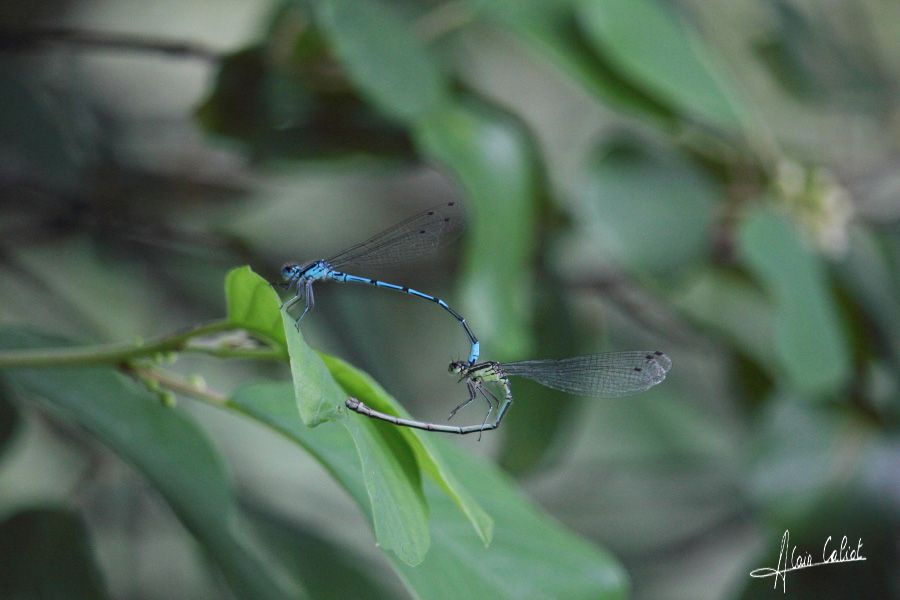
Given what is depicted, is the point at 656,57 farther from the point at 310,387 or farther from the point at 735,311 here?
the point at 310,387

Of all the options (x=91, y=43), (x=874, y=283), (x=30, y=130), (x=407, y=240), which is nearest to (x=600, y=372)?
(x=407, y=240)

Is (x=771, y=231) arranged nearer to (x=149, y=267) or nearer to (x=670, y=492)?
(x=670, y=492)

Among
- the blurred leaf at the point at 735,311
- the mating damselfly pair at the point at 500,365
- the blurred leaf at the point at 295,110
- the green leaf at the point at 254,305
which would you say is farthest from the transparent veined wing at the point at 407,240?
the blurred leaf at the point at 735,311

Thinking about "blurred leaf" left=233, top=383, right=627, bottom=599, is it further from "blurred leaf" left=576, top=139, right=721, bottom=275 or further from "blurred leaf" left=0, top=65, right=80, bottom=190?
"blurred leaf" left=0, top=65, right=80, bottom=190

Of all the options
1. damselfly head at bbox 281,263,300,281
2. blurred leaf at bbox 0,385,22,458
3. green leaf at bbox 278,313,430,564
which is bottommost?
green leaf at bbox 278,313,430,564

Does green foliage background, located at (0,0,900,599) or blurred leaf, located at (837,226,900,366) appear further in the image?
blurred leaf, located at (837,226,900,366)

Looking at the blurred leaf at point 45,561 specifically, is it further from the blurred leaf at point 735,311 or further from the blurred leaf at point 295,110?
the blurred leaf at point 735,311

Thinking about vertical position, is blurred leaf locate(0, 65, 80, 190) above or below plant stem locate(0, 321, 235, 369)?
above

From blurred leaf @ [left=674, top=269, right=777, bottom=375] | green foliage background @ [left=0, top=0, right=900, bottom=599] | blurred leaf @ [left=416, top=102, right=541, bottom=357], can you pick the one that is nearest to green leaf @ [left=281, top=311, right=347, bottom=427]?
green foliage background @ [left=0, top=0, right=900, bottom=599]
